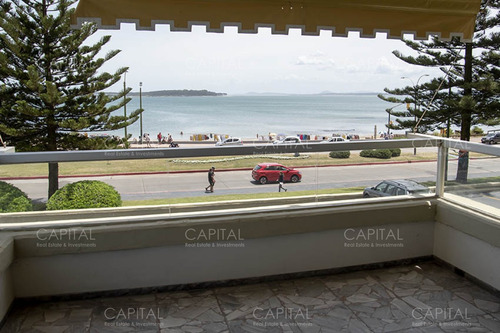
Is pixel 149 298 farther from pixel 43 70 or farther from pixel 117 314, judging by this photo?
pixel 43 70

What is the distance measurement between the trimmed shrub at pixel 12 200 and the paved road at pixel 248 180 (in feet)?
0.12

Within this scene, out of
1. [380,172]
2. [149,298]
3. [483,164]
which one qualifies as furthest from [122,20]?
[483,164]

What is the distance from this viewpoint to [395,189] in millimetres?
3049

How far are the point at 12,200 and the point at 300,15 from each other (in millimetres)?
1920

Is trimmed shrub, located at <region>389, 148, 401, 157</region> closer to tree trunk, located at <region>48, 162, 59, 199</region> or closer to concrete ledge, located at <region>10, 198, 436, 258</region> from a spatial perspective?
concrete ledge, located at <region>10, 198, 436, 258</region>

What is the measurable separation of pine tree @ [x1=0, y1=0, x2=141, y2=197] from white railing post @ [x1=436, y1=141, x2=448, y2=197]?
→ 13.5 metres

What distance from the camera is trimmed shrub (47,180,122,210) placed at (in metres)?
2.44

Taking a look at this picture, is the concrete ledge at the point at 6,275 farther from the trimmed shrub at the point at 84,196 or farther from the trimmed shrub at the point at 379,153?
the trimmed shrub at the point at 379,153

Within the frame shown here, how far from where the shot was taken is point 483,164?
9.13 ft

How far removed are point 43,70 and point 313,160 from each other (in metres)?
15.6

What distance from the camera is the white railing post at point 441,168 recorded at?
9.84 feet

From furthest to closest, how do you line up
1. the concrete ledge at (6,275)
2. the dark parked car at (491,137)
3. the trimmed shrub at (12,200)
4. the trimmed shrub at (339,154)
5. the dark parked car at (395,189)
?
the dark parked car at (491,137)
the dark parked car at (395,189)
the trimmed shrub at (339,154)
the trimmed shrub at (12,200)
the concrete ledge at (6,275)

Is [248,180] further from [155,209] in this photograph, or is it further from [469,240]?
[469,240]

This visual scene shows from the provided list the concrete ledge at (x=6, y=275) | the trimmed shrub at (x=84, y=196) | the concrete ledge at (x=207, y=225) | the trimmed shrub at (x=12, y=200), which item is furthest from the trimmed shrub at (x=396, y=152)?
the concrete ledge at (x=6, y=275)
